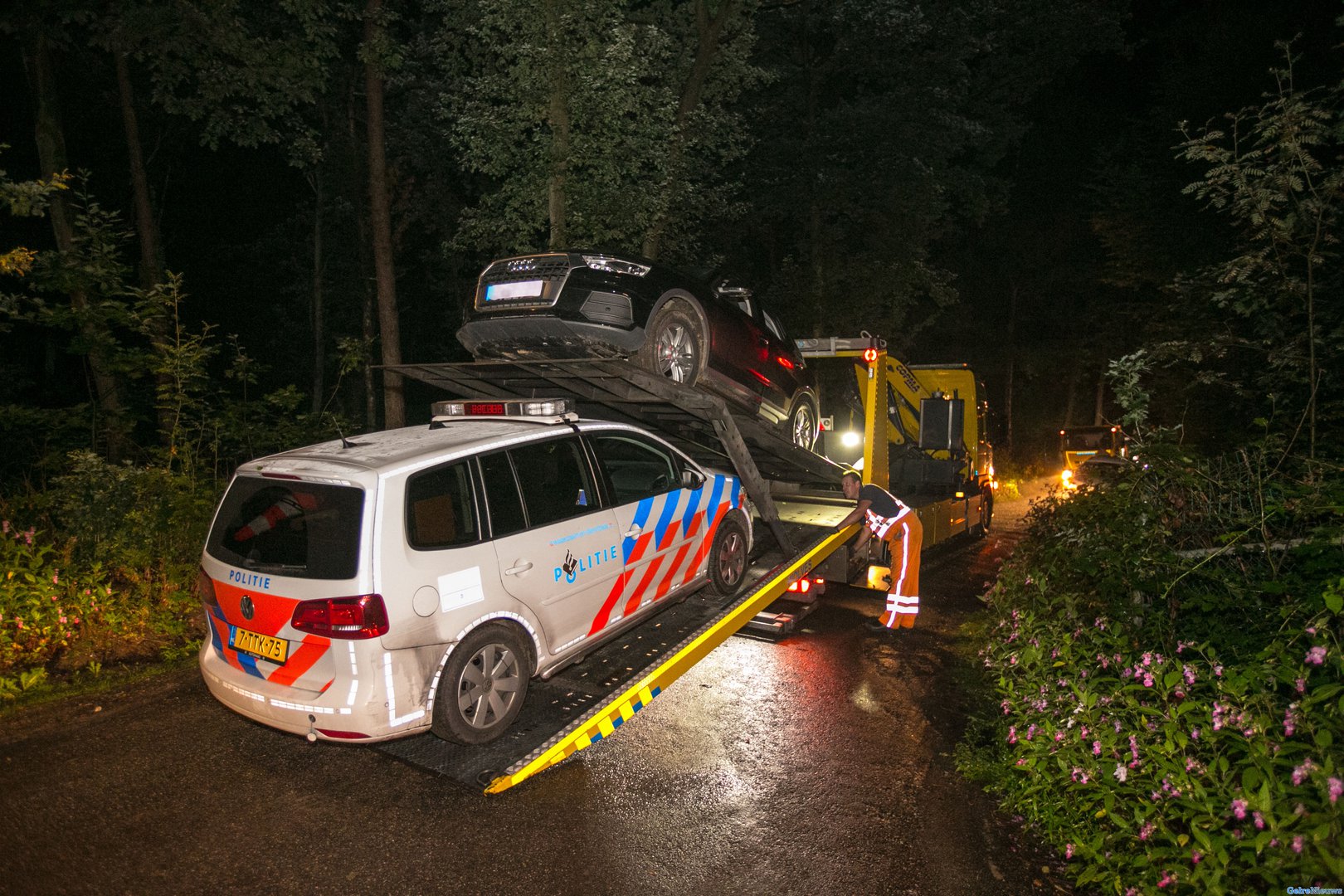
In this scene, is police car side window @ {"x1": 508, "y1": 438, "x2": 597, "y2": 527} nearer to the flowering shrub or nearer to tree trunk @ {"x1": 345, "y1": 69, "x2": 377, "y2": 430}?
the flowering shrub

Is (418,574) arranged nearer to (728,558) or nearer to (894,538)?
(728,558)

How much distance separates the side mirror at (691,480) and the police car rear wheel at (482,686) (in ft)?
6.07

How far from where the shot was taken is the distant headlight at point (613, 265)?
5519 mm

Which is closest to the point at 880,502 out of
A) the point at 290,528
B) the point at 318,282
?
the point at 290,528

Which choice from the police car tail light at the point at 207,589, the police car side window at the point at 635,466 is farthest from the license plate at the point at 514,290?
the police car tail light at the point at 207,589

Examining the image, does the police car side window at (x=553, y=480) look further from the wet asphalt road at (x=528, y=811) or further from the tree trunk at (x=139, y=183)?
the tree trunk at (x=139, y=183)

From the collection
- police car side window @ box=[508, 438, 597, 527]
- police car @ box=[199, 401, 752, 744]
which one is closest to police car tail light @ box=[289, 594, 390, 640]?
police car @ box=[199, 401, 752, 744]

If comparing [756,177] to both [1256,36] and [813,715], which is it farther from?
[813,715]

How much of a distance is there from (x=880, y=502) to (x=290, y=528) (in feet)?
17.0

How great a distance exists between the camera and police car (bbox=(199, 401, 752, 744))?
3736 mm

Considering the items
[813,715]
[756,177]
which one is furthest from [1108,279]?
[813,715]

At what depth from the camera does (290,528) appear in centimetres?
396

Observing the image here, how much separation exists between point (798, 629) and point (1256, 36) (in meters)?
15.3

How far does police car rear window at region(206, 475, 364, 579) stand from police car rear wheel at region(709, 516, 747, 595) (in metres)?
2.94
